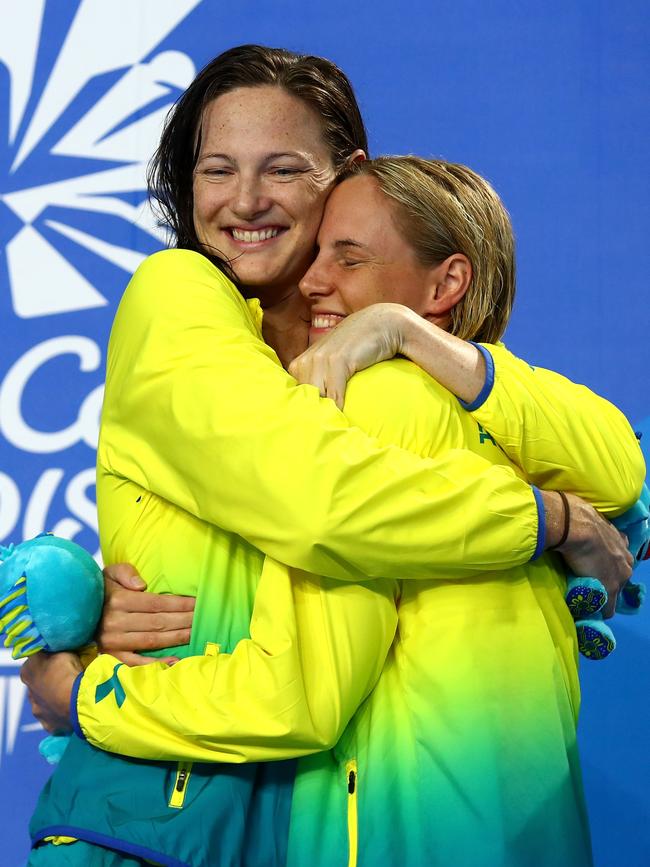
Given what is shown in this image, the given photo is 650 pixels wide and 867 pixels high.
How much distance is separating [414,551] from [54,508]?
1.42 m

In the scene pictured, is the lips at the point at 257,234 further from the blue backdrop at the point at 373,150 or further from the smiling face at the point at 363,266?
the blue backdrop at the point at 373,150

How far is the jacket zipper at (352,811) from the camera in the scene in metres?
1.16

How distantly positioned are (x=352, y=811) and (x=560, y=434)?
0.45 m

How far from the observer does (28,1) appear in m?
2.47

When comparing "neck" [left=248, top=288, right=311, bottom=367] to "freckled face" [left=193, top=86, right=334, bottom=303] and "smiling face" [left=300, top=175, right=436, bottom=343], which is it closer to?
"freckled face" [left=193, top=86, right=334, bottom=303]

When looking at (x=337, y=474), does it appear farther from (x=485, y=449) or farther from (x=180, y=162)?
(x=180, y=162)

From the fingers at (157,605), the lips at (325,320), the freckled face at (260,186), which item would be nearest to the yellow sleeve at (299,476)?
the fingers at (157,605)

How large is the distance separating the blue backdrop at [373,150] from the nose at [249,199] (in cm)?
92

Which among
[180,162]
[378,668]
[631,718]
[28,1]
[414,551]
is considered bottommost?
[631,718]

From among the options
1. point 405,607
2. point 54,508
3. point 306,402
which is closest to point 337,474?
point 306,402

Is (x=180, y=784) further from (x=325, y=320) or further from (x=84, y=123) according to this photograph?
(x=84, y=123)

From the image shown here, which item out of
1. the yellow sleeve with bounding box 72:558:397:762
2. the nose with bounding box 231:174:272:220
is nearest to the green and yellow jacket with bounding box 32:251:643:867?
the yellow sleeve with bounding box 72:558:397:762

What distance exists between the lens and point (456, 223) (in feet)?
4.72

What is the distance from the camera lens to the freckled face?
5.26 feet
